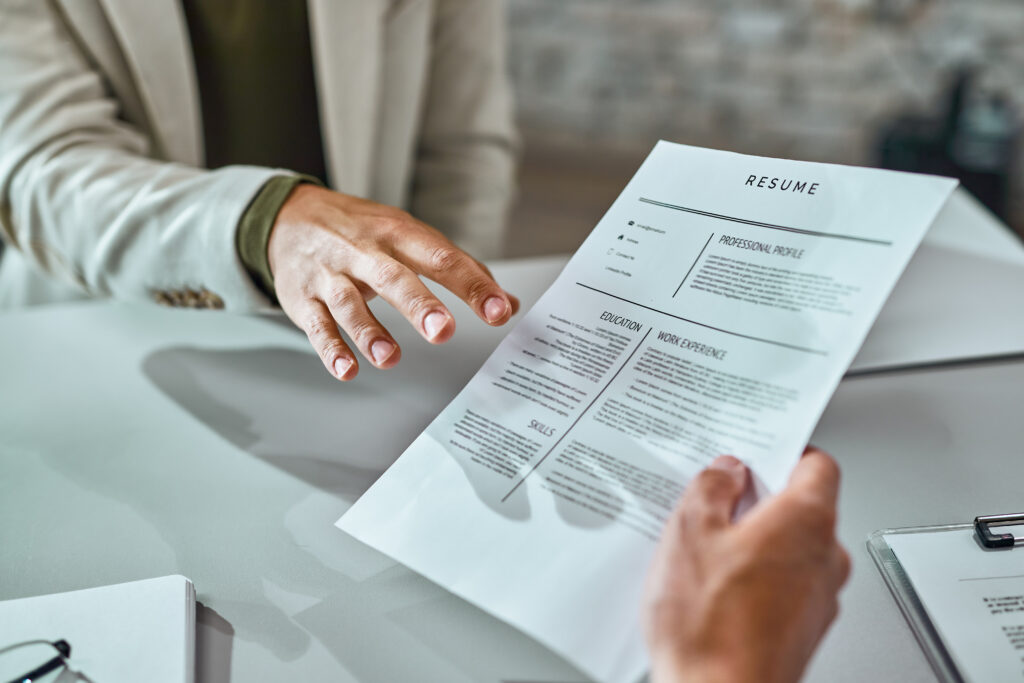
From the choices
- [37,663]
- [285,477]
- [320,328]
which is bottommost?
[37,663]

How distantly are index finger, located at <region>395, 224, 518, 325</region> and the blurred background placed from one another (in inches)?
67.1

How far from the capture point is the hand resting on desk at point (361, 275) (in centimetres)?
54

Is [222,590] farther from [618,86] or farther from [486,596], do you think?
[618,86]

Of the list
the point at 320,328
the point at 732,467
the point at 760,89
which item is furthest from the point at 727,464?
the point at 760,89

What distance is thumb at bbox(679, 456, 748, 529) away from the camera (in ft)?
1.25

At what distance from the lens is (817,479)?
0.39 metres

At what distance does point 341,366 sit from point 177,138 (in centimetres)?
60

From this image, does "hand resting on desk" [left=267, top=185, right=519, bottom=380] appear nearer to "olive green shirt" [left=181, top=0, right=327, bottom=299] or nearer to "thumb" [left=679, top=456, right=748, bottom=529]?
"thumb" [left=679, top=456, right=748, bottom=529]

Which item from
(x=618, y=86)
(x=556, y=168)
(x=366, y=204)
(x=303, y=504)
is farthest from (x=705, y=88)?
(x=303, y=504)

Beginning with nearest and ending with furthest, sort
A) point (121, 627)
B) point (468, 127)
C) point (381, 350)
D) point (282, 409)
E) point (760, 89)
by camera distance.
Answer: point (121, 627)
point (381, 350)
point (282, 409)
point (468, 127)
point (760, 89)

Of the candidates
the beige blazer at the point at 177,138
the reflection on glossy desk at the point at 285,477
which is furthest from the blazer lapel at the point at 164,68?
the reflection on glossy desk at the point at 285,477

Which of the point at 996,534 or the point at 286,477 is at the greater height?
the point at 996,534

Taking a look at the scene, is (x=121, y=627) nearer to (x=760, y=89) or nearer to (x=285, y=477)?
(x=285, y=477)

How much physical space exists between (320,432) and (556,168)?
2.44 m
